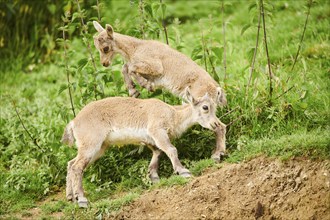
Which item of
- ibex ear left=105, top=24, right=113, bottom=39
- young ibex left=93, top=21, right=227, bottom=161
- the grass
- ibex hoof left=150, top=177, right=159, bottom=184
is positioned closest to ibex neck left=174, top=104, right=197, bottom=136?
young ibex left=93, top=21, right=227, bottom=161

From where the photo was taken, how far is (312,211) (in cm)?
673

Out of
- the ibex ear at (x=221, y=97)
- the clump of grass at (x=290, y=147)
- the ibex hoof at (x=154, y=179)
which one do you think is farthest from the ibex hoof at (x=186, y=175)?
the ibex ear at (x=221, y=97)

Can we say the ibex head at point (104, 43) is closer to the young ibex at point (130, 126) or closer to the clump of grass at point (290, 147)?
the young ibex at point (130, 126)

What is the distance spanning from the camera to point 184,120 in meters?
8.14

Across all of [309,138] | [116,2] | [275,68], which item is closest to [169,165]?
[309,138]

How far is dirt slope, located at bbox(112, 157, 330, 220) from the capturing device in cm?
688

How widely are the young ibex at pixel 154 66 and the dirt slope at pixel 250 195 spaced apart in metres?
0.96

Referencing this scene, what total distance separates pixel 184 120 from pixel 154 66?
A: 2.80ft

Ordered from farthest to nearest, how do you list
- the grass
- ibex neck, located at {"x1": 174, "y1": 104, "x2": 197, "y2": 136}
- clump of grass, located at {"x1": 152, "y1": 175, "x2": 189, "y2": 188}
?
ibex neck, located at {"x1": 174, "y1": 104, "x2": 197, "y2": 136} < the grass < clump of grass, located at {"x1": 152, "y1": 175, "x2": 189, "y2": 188}

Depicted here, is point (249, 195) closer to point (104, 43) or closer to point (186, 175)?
point (186, 175)

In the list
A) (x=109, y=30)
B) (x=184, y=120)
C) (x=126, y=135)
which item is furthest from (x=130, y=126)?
(x=109, y=30)

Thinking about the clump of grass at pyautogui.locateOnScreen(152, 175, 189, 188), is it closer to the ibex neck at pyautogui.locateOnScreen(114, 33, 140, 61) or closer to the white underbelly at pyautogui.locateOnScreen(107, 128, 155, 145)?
the white underbelly at pyautogui.locateOnScreen(107, 128, 155, 145)

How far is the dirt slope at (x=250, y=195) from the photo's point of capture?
688cm

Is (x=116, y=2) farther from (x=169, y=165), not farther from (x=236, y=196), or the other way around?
(x=236, y=196)
